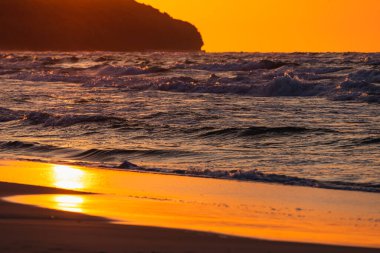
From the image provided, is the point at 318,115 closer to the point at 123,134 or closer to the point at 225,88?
the point at 123,134

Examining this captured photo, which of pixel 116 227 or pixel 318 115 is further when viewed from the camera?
pixel 318 115

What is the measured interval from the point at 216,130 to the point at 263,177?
21.6ft

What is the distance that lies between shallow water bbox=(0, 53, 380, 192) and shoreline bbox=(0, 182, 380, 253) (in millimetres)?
4056

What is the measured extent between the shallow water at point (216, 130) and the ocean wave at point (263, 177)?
0.02 metres

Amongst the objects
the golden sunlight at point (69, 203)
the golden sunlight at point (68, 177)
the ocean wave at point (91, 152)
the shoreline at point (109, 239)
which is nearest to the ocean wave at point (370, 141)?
the ocean wave at point (91, 152)

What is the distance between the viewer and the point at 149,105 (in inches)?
1087

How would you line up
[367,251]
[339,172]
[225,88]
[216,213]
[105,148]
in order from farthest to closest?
[225,88]
[105,148]
[339,172]
[216,213]
[367,251]

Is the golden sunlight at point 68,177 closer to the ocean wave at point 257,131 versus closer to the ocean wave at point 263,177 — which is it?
the ocean wave at point 263,177

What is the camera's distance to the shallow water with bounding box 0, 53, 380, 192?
14102 mm

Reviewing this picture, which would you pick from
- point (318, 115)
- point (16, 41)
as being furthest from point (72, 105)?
point (16, 41)

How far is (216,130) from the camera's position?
19.4 m

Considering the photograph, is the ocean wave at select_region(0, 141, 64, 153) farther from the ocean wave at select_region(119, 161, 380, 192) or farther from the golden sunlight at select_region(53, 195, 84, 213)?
the golden sunlight at select_region(53, 195, 84, 213)

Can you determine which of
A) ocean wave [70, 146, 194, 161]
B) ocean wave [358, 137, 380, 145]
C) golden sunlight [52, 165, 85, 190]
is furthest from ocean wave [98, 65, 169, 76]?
golden sunlight [52, 165, 85, 190]

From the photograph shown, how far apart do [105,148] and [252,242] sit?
9.00 meters
